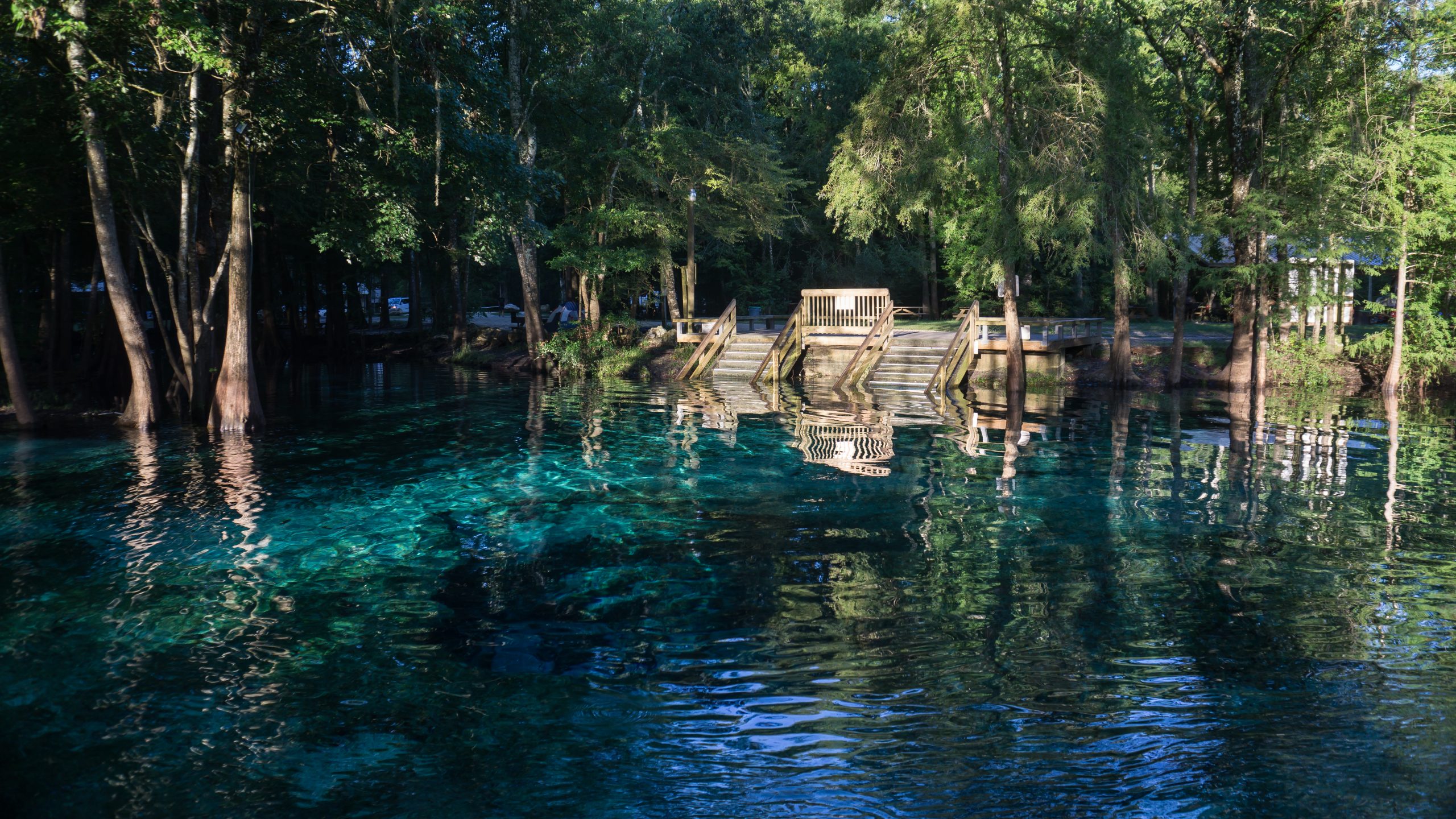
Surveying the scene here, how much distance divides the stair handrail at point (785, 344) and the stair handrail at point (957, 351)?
16.8 feet

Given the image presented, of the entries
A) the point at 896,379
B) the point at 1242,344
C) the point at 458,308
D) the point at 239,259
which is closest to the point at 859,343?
the point at 896,379

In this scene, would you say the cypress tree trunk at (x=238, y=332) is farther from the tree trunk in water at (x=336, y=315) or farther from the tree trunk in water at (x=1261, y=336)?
the tree trunk in water at (x=336, y=315)

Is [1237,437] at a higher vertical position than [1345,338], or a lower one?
lower

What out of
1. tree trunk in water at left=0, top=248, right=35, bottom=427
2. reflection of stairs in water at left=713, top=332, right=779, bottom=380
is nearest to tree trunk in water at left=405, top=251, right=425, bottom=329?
reflection of stairs in water at left=713, top=332, right=779, bottom=380

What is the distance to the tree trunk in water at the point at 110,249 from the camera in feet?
58.4

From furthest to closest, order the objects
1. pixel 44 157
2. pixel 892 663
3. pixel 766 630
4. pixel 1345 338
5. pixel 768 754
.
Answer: pixel 1345 338 → pixel 44 157 → pixel 766 630 → pixel 892 663 → pixel 768 754

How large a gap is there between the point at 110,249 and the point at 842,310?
21.3 metres

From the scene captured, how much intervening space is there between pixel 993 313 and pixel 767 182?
1291 centimetres

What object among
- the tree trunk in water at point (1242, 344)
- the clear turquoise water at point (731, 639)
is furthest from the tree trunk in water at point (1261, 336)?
the clear turquoise water at point (731, 639)

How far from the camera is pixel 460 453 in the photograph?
19.1 m

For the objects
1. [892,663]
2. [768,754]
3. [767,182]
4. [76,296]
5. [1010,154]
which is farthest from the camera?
[76,296]

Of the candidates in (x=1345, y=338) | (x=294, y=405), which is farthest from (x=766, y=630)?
(x=1345, y=338)

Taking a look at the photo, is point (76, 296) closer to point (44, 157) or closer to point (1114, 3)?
point (44, 157)

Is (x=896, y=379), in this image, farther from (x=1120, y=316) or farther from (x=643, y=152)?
(x=643, y=152)
